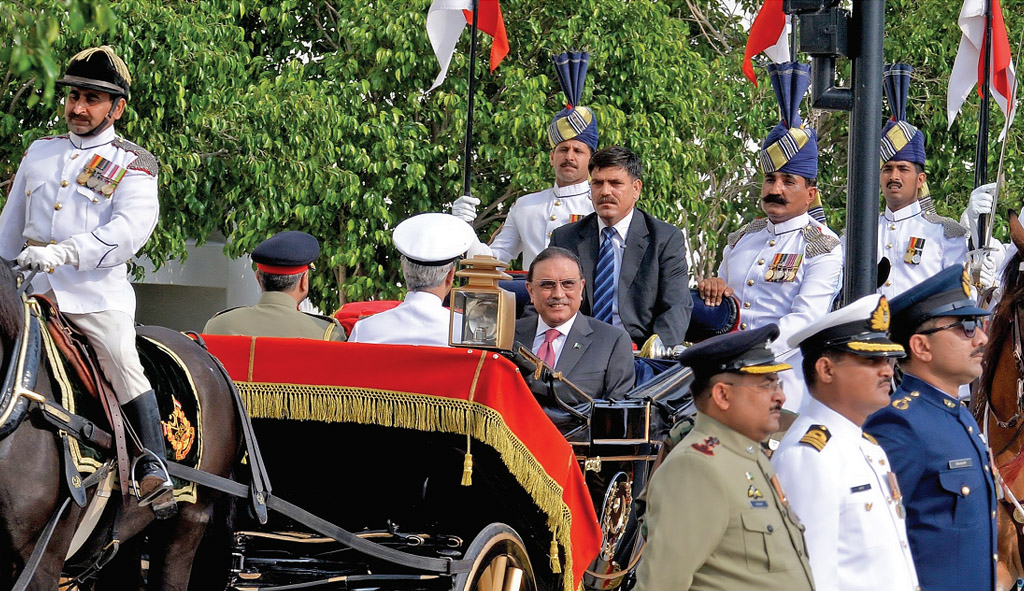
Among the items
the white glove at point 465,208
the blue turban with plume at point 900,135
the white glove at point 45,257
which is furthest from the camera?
the blue turban with plume at point 900,135

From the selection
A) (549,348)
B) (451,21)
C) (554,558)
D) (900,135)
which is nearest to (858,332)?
(554,558)

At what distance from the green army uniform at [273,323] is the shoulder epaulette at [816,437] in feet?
9.94

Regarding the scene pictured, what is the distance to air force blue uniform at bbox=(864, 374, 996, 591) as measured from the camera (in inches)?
165

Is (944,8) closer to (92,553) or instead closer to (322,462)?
(322,462)

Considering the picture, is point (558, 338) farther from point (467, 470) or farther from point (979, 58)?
point (979, 58)

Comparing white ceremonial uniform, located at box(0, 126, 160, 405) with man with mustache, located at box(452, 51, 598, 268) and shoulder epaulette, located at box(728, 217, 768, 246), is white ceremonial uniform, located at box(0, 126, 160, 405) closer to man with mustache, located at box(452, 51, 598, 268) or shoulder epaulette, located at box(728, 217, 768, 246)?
man with mustache, located at box(452, 51, 598, 268)

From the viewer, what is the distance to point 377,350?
17.7 ft

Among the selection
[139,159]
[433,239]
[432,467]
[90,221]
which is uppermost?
[139,159]

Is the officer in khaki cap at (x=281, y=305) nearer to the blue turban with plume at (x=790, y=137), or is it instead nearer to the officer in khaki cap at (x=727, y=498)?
the blue turban with plume at (x=790, y=137)

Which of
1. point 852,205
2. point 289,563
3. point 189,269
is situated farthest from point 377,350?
point 189,269

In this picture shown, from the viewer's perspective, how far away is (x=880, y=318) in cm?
396

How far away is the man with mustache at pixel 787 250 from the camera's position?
7.19 metres

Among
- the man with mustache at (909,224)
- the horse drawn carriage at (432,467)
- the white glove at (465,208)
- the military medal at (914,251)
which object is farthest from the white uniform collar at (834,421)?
the military medal at (914,251)

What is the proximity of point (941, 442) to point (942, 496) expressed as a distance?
0.52ft
